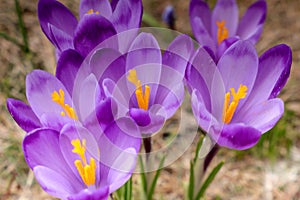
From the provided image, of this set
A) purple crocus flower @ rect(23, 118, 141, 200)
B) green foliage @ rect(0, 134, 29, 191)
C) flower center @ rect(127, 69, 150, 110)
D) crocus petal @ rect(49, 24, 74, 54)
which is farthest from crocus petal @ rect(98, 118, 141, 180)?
green foliage @ rect(0, 134, 29, 191)

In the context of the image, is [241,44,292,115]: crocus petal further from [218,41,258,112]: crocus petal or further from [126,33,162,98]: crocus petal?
[126,33,162,98]: crocus petal

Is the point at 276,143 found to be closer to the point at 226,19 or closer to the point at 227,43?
the point at 226,19

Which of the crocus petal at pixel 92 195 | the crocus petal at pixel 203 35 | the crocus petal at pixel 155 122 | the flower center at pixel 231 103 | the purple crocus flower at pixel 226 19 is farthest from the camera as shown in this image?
the purple crocus flower at pixel 226 19

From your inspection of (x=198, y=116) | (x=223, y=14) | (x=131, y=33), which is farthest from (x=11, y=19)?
(x=198, y=116)

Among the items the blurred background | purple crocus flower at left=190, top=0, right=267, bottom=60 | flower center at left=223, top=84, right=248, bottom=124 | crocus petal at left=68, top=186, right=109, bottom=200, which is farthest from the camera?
the blurred background

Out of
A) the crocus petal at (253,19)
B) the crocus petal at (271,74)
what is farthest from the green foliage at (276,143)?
the crocus petal at (271,74)

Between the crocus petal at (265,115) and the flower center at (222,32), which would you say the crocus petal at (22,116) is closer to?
the crocus petal at (265,115)
